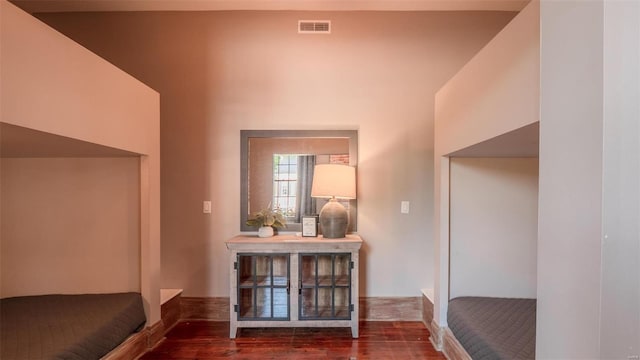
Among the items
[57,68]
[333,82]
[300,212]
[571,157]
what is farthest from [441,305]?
[57,68]

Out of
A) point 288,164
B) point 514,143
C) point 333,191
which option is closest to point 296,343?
point 333,191

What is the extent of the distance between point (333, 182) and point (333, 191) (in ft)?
0.26

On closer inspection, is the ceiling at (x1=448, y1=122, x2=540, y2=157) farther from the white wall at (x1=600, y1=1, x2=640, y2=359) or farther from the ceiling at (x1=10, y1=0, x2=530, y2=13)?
the ceiling at (x1=10, y1=0, x2=530, y2=13)

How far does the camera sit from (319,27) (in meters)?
2.92

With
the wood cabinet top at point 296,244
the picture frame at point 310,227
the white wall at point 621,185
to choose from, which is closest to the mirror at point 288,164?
the picture frame at point 310,227

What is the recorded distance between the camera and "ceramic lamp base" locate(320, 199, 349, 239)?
2631 mm

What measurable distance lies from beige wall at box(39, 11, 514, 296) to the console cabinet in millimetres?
480

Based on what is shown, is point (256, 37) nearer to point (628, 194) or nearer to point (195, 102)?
point (195, 102)

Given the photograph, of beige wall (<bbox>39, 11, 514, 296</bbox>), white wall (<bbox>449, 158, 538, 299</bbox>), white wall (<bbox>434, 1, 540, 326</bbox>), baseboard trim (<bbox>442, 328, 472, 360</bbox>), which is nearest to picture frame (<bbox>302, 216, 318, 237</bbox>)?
beige wall (<bbox>39, 11, 514, 296</bbox>)

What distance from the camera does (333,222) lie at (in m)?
2.63

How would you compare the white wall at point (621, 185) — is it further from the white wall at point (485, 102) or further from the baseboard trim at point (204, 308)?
the baseboard trim at point (204, 308)

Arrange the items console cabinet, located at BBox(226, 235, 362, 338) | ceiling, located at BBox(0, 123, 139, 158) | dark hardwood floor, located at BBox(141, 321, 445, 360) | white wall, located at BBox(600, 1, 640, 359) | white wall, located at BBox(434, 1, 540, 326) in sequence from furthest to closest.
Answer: console cabinet, located at BBox(226, 235, 362, 338) → dark hardwood floor, located at BBox(141, 321, 445, 360) → ceiling, located at BBox(0, 123, 139, 158) → white wall, located at BBox(434, 1, 540, 326) → white wall, located at BBox(600, 1, 640, 359)

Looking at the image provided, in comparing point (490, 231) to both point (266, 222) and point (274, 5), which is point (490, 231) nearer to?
point (266, 222)

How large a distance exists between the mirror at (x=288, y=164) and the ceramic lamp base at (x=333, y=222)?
10.0 inches
